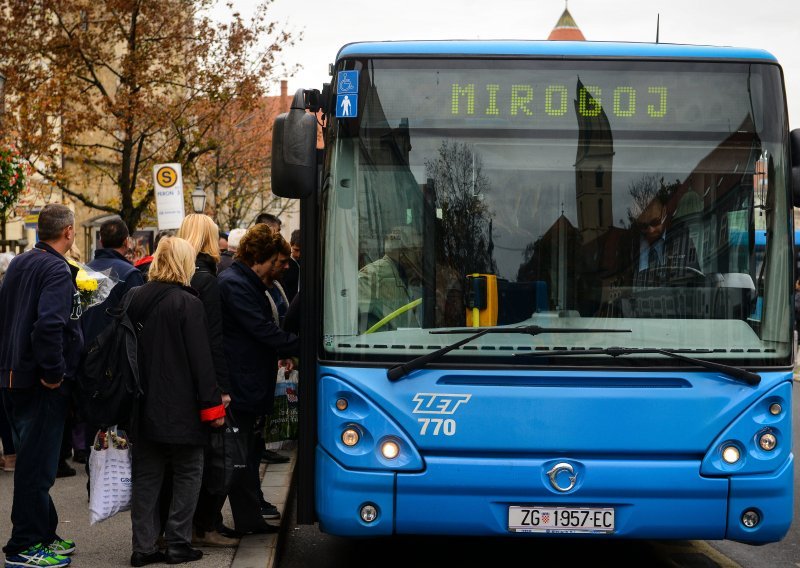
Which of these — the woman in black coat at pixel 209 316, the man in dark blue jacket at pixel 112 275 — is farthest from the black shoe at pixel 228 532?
the man in dark blue jacket at pixel 112 275

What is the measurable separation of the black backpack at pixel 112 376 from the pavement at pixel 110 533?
0.82 m

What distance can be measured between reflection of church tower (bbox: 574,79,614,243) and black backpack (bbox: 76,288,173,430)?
2354 millimetres

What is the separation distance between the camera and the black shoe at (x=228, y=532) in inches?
272

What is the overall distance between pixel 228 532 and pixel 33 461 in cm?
135

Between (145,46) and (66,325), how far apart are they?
1785 centimetres

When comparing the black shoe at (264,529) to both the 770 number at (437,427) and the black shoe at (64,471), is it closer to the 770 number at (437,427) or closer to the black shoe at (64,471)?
the 770 number at (437,427)

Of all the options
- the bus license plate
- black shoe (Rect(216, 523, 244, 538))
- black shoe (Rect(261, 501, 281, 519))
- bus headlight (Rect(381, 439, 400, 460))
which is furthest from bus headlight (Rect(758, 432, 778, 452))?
black shoe (Rect(261, 501, 281, 519))

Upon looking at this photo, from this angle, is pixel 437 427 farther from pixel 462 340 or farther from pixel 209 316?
pixel 209 316

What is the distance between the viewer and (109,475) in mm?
6246

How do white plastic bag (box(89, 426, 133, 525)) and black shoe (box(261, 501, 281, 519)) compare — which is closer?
white plastic bag (box(89, 426, 133, 525))

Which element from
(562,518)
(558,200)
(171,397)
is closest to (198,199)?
(171,397)

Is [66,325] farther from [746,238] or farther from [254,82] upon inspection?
[254,82]

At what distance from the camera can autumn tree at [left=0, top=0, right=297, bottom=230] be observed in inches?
859

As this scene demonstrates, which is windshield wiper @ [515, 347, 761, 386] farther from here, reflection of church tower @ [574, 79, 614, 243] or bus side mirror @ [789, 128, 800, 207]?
bus side mirror @ [789, 128, 800, 207]
